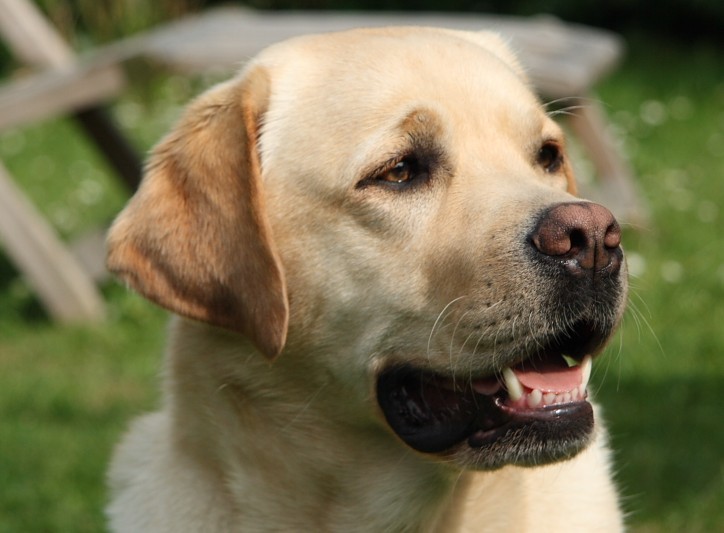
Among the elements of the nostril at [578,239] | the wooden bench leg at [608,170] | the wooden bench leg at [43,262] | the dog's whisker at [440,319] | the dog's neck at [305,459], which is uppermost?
the nostril at [578,239]

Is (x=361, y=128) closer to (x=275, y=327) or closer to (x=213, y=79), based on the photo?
(x=275, y=327)

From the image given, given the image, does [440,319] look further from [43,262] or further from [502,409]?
[43,262]

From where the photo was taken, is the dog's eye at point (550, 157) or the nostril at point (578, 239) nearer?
the nostril at point (578, 239)

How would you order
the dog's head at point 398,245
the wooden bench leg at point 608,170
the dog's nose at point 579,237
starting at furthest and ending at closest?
the wooden bench leg at point 608,170
the dog's head at point 398,245
the dog's nose at point 579,237

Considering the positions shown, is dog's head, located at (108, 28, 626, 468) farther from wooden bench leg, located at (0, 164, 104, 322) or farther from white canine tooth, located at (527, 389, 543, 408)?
wooden bench leg, located at (0, 164, 104, 322)

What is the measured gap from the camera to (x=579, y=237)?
262 cm

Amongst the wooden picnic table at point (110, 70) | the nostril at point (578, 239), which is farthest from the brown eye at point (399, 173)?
the wooden picnic table at point (110, 70)

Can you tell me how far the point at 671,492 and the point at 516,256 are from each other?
2228mm

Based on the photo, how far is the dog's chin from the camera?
2.75 m

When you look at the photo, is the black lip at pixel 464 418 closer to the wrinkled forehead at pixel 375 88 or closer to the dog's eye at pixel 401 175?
the dog's eye at pixel 401 175

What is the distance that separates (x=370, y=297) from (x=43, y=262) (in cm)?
406

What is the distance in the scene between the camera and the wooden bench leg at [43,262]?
6.46m

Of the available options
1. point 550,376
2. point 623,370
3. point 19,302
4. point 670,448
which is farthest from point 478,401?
point 19,302

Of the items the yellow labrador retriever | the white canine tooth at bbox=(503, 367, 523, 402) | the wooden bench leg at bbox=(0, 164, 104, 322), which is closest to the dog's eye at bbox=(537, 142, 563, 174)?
the yellow labrador retriever
